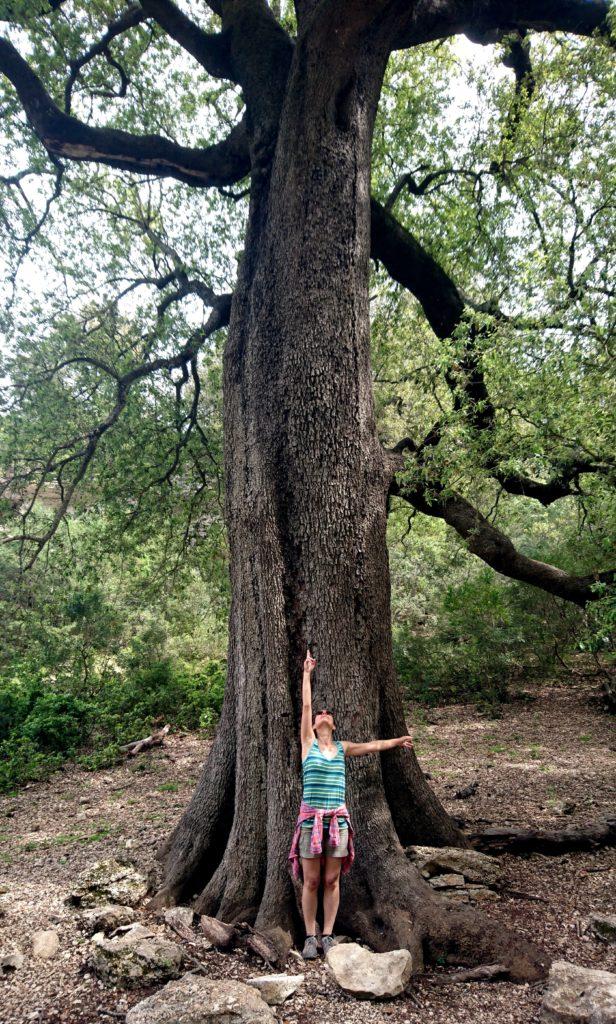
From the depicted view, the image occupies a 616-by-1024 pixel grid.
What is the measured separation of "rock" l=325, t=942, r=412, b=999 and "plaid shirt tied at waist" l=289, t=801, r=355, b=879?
426mm

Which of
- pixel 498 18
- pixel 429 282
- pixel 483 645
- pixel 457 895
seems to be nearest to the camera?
pixel 457 895

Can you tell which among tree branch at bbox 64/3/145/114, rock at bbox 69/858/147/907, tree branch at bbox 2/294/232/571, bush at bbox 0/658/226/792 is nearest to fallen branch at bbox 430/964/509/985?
rock at bbox 69/858/147/907

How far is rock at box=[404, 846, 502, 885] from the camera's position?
3.85 meters

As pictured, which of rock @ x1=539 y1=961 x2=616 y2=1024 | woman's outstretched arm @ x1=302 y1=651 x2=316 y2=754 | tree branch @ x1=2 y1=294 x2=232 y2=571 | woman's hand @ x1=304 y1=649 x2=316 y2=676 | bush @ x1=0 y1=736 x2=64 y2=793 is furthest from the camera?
bush @ x1=0 y1=736 x2=64 y2=793

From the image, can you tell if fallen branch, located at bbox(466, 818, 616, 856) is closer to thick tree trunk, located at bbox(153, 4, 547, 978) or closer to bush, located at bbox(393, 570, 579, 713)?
thick tree trunk, located at bbox(153, 4, 547, 978)

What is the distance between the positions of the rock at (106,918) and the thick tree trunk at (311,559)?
0.36 metres

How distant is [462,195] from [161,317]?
175 inches

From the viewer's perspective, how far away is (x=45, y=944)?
332 centimetres

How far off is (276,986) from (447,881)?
4.43 ft

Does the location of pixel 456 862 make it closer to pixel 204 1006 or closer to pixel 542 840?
pixel 542 840

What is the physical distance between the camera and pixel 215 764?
434 cm

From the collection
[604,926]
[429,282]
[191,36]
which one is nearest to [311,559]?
[604,926]

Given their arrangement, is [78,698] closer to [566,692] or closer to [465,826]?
[465,826]

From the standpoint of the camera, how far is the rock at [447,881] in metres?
3.70
